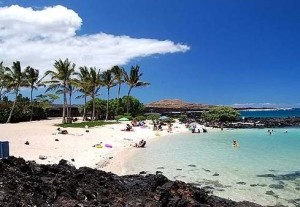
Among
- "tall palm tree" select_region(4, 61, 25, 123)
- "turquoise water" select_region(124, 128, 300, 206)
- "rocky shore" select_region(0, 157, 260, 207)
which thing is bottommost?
"turquoise water" select_region(124, 128, 300, 206)

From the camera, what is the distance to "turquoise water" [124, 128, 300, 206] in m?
17.7

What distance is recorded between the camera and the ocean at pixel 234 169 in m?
17.6

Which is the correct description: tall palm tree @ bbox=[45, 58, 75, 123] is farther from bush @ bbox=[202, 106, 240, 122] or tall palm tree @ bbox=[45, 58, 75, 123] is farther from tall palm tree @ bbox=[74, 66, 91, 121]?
bush @ bbox=[202, 106, 240, 122]

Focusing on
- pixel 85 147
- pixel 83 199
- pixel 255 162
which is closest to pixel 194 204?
pixel 83 199

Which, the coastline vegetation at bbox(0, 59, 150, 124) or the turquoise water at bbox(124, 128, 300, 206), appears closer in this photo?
the turquoise water at bbox(124, 128, 300, 206)

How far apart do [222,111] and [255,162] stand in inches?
2130

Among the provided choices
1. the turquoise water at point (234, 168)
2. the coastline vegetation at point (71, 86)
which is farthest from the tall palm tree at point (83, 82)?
the turquoise water at point (234, 168)

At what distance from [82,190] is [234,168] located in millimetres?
14340

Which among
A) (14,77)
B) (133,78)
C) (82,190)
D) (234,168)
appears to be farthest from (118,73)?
(82,190)

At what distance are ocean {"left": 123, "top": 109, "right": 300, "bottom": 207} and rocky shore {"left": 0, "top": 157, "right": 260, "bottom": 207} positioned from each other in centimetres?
342

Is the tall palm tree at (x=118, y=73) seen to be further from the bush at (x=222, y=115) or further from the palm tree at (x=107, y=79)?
the bush at (x=222, y=115)

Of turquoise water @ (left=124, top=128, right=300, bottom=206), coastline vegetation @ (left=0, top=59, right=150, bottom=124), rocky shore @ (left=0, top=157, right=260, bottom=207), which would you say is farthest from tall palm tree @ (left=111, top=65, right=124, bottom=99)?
rocky shore @ (left=0, top=157, right=260, bottom=207)

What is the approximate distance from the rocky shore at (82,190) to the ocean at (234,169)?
3.42 meters

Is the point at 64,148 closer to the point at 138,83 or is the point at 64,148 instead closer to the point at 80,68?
the point at 80,68
